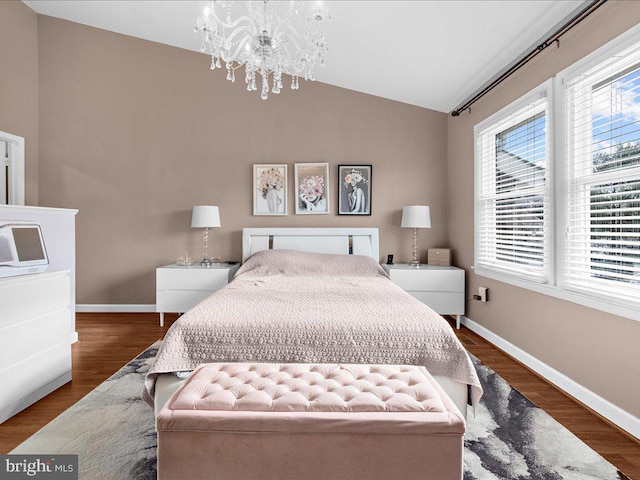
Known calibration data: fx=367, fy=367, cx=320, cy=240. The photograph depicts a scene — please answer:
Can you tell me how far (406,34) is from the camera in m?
2.98

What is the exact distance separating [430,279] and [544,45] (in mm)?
2219

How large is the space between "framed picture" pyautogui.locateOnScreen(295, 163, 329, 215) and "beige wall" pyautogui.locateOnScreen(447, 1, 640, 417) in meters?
1.54

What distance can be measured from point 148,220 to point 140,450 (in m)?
3.15

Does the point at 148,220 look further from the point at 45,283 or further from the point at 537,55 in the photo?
the point at 537,55

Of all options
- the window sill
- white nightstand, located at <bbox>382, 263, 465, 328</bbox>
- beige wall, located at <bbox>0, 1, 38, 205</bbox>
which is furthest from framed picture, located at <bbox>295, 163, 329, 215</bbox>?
beige wall, located at <bbox>0, 1, 38, 205</bbox>

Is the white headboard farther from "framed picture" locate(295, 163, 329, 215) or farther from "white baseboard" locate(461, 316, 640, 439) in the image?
"white baseboard" locate(461, 316, 640, 439)

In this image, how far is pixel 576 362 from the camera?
2.30 m

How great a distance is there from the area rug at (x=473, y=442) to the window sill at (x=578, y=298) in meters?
0.68

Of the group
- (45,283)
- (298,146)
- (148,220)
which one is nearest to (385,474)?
(45,283)

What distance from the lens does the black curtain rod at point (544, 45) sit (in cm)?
212

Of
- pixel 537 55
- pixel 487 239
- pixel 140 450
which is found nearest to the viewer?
pixel 140 450

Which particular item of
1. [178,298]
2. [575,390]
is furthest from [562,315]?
[178,298]

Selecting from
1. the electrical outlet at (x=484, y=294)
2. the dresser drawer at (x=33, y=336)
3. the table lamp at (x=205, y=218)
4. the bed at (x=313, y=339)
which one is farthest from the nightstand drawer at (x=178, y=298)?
the electrical outlet at (x=484, y=294)

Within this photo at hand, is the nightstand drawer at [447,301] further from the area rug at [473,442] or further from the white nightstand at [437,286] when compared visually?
the area rug at [473,442]
